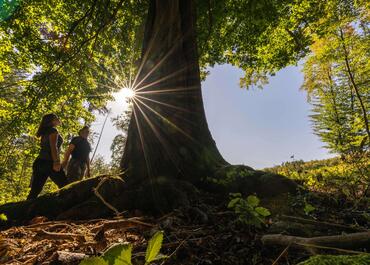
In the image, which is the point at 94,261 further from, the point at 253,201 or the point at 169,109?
the point at 169,109

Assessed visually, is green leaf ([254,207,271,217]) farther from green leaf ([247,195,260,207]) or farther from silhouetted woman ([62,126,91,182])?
silhouetted woman ([62,126,91,182])

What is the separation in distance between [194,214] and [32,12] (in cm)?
755

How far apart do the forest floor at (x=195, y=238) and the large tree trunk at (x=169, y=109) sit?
115 cm

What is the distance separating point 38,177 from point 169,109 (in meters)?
2.90

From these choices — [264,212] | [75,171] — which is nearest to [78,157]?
[75,171]

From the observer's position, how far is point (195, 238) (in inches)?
70.1

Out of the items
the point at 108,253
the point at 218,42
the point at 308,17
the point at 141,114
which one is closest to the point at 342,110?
the point at 308,17

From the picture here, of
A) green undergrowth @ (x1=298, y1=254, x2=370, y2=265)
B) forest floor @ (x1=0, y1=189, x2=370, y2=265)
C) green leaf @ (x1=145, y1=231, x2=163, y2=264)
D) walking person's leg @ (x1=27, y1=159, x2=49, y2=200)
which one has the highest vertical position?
walking person's leg @ (x1=27, y1=159, x2=49, y2=200)

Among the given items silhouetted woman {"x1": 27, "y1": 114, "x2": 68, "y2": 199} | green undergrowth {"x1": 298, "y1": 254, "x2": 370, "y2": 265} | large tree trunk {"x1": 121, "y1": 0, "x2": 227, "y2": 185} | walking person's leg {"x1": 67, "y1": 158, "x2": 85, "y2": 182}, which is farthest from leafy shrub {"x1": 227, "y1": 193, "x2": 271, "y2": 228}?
walking person's leg {"x1": 67, "y1": 158, "x2": 85, "y2": 182}

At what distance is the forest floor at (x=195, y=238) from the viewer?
1495 millimetres

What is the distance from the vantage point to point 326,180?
370 cm

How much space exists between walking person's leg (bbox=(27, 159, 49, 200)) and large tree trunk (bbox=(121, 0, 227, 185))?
6.29 feet

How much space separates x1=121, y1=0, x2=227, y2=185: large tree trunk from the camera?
360cm

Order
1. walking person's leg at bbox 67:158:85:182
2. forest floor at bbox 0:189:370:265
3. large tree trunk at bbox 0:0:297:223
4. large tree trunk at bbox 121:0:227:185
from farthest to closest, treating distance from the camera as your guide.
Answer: walking person's leg at bbox 67:158:85:182, large tree trunk at bbox 121:0:227:185, large tree trunk at bbox 0:0:297:223, forest floor at bbox 0:189:370:265
